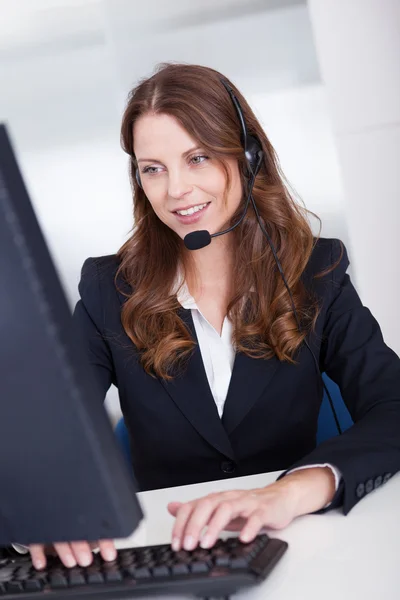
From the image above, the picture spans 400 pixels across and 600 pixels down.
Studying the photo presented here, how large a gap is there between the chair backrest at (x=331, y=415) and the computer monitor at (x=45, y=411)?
1.11 metres

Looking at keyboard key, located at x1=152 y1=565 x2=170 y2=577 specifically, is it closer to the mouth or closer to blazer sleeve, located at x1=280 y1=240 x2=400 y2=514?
blazer sleeve, located at x1=280 y1=240 x2=400 y2=514

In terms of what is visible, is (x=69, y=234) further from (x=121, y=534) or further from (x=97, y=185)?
(x=121, y=534)

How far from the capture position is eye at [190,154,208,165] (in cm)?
167

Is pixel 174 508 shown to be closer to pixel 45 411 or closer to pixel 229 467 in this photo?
pixel 45 411

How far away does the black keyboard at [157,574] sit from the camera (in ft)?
2.68

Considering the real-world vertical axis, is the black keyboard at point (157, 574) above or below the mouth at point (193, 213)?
below

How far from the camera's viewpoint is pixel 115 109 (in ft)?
13.5

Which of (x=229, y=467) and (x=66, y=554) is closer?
(x=66, y=554)

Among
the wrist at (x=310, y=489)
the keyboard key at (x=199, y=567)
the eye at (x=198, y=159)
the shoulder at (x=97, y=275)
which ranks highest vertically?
the eye at (x=198, y=159)

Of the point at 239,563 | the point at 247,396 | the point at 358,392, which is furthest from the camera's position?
the point at 247,396

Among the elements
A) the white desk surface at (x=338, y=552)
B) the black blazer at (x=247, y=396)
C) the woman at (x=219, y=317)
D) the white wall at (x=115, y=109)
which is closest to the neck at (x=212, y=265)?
the woman at (x=219, y=317)

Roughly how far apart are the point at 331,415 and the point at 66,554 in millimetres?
996

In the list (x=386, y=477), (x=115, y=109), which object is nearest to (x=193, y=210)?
(x=386, y=477)

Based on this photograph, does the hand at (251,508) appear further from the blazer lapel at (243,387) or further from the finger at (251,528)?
the blazer lapel at (243,387)
